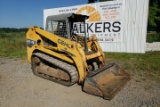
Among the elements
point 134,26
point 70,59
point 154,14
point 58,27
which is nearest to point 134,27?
point 134,26

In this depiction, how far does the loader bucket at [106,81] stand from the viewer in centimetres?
503

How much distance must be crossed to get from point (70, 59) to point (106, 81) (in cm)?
144

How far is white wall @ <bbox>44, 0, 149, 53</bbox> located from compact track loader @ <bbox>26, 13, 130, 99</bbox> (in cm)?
596

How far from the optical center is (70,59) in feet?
19.7

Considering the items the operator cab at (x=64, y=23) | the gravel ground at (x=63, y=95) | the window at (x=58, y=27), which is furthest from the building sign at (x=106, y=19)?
the window at (x=58, y=27)

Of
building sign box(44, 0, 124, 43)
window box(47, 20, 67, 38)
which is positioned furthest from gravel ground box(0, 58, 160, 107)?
building sign box(44, 0, 124, 43)

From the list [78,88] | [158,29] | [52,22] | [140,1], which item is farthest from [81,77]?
[158,29]

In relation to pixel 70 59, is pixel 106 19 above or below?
above

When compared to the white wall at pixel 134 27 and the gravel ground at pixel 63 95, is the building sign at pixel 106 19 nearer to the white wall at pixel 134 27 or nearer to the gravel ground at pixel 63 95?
the white wall at pixel 134 27

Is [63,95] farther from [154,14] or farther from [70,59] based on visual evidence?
[154,14]

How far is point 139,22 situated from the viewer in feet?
39.7

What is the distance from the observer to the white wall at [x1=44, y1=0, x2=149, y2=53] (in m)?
12.0

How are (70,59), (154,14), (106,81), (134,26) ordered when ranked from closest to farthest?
(106,81), (70,59), (134,26), (154,14)

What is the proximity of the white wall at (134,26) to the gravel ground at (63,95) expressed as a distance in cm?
590
